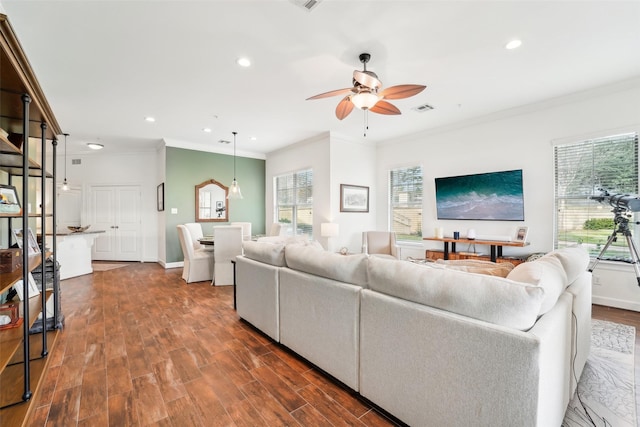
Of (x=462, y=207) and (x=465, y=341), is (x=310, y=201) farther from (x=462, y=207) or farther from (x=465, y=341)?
(x=465, y=341)

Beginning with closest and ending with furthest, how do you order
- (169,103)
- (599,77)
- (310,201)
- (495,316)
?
(495,316) < (599,77) < (169,103) < (310,201)

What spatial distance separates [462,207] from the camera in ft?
15.4

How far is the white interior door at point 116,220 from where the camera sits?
691 cm

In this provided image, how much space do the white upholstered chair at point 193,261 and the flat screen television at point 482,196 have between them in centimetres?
430

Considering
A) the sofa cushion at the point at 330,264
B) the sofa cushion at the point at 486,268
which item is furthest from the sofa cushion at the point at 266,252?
the sofa cushion at the point at 486,268

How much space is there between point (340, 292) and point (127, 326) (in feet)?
8.40

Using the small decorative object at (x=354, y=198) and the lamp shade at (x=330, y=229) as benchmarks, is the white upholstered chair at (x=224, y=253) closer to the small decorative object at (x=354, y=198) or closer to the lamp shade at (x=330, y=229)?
the lamp shade at (x=330, y=229)

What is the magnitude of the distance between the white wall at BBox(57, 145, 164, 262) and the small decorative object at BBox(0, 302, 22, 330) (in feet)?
17.3

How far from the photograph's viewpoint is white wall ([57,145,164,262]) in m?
6.90

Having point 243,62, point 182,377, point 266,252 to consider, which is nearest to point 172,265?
point 266,252

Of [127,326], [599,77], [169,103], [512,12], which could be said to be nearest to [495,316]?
[512,12]

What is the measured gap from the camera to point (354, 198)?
575cm

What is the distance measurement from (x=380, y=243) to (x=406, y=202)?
4.12 feet

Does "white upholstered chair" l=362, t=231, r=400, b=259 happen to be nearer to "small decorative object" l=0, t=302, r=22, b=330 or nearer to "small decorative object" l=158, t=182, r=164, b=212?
"small decorative object" l=0, t=302, r=22, b=330
